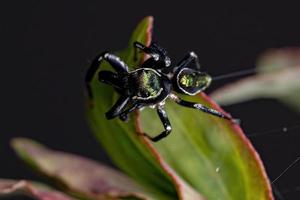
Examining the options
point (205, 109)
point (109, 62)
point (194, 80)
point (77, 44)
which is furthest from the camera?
point (77, 44)

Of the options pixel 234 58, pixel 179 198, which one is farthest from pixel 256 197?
pixel 234 58

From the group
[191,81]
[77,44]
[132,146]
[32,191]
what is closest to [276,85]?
[191,81]

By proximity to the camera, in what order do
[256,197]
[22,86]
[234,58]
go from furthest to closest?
[22,86], [234,58], [256,197]

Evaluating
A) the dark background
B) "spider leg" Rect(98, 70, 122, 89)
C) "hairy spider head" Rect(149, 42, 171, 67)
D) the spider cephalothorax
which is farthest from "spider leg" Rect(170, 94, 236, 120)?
the dark background

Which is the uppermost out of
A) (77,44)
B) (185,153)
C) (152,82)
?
(77,44)

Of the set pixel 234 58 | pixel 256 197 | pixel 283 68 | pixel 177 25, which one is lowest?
pixel 256 197

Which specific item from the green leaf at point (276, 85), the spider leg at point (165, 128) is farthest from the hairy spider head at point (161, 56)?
the spider leg at point (165, 128)

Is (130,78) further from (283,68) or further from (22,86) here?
(22,86)

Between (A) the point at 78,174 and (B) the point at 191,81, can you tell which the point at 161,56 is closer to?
(B) the point at 191,81
